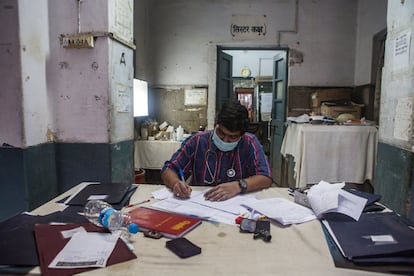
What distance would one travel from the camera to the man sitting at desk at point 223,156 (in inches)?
70.3

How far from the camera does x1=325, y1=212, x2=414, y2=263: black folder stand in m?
0.89

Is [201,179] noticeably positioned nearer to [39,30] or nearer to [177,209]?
[177,209]

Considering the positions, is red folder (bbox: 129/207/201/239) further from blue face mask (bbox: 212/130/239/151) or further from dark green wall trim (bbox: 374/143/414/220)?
dark green wall trim (bbox: 374/143/414/220)

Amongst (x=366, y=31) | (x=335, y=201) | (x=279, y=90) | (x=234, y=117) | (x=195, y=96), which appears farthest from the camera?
(x=279, y=90)

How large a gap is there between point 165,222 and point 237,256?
336mm

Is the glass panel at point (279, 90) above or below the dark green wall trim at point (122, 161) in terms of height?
above

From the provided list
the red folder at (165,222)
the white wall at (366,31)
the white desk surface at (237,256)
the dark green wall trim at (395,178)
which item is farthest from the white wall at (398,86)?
the white wall at (366,31)

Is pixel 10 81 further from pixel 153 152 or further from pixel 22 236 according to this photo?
pixel 153 152

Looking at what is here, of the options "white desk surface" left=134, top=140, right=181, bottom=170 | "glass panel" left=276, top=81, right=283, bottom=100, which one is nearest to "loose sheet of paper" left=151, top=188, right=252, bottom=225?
"white desk surface" left=134, top=140, right=181, bottom=170

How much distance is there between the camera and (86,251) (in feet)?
3.07

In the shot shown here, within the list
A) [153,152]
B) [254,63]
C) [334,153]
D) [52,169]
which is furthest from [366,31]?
[52,169]

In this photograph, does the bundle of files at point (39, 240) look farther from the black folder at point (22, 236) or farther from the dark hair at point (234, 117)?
the dark hair at point (234, 117)

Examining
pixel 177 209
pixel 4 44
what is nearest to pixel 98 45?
pixel 4 44

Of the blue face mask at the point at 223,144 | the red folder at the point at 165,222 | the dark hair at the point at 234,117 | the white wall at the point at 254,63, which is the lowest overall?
the red folder at the point at 165,222
